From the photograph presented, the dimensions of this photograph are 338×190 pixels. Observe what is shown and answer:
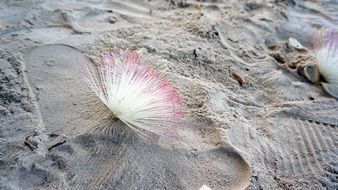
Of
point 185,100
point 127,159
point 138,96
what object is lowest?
point 127,159

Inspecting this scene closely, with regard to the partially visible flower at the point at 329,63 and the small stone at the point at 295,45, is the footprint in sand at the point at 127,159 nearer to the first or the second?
the partially visible flower at the point at 329,63

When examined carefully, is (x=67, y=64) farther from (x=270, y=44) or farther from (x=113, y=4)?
(x=270, y=44)

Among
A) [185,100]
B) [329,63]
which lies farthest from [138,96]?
[329,63]

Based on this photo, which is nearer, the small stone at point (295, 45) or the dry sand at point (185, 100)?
the dry sand at point (185, 100)

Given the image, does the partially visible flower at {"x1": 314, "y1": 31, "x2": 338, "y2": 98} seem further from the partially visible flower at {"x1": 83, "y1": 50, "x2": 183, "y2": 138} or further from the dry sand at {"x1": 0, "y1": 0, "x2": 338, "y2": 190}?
the partially visible flower at {"x1": 83, "y1": 50, "x2": 183, "y2": 138}

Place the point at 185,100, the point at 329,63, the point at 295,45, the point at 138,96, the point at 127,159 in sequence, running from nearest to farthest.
A: the point at 127,159
the point at 138,96
the point at 185,100
the point at 329,63
the point at 295,45

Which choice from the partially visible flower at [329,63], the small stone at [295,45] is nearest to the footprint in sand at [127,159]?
the partially visible flower at [329,63]

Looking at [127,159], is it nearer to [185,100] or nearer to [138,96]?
[138,96]
